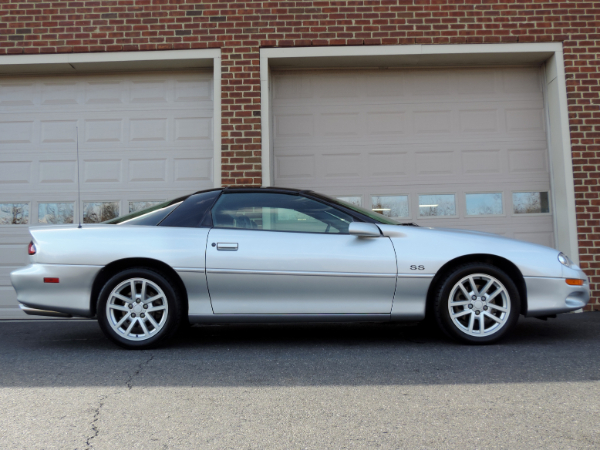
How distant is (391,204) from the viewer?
7715 millimetres

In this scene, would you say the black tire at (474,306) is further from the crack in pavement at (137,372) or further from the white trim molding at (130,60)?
the white trim molding at (130,60)

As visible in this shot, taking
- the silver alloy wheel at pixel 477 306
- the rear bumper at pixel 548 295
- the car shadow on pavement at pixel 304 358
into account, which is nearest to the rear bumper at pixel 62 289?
the car shadow on pavement at pixel 304 358

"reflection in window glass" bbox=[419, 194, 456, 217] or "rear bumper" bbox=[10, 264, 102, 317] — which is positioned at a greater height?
"reflection in window glass" bbox=[419, 194, 456, 217]

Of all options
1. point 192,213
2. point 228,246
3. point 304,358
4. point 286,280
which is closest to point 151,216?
point 192,213

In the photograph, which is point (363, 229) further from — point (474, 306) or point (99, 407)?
point (99, 407)

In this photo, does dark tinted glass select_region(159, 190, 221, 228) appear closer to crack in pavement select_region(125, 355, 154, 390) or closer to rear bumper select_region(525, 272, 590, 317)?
crack in pavement select_region(125, 355, 154, 390)

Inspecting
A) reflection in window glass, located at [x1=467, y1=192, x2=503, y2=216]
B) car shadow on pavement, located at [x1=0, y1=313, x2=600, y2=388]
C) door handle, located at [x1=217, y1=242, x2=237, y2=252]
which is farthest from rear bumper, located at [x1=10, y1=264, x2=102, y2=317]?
reflection in window glass, located at [x1=467, y1=192, x2=503, y2=216]

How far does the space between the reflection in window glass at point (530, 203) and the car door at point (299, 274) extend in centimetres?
397

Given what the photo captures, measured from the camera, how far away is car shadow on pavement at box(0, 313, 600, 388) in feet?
11.5

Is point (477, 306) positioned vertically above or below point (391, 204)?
below

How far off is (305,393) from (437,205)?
16.5 ft

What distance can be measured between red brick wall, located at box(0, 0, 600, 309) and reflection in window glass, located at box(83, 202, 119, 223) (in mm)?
2104

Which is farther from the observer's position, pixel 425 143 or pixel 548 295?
pixel 425 143

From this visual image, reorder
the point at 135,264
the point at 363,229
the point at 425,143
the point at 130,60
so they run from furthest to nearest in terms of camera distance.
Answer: the point at 425,143 < the point at 130,60 < the point at 135,264 < the point at 363,229
